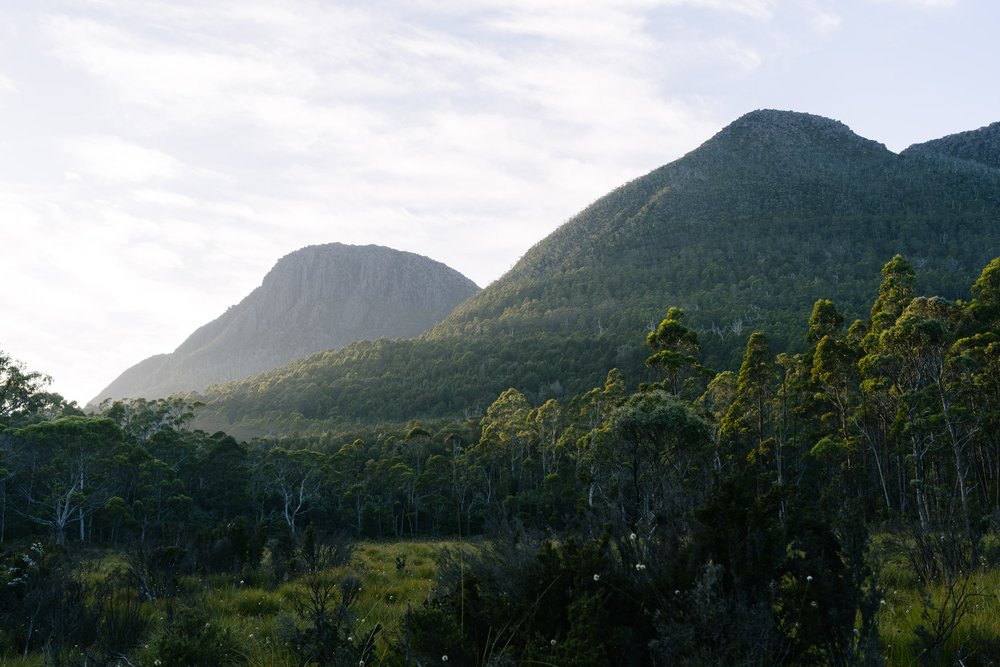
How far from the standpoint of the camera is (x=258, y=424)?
94875mm

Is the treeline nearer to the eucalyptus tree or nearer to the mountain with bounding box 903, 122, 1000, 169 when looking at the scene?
the eucalyptus tree

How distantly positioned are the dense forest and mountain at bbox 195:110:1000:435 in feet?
133

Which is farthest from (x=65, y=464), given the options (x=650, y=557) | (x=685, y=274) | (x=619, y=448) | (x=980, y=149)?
(x=980, y=149)

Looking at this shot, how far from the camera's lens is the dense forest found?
3729 millimetres

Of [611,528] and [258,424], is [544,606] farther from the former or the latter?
[258,424]

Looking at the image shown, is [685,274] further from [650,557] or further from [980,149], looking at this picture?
[980,149]

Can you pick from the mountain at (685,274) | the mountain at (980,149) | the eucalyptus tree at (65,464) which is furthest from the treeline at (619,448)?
the mountain at (980,149)

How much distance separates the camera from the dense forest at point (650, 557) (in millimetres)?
3729

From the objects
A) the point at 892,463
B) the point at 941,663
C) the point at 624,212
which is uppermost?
the point at 624,212

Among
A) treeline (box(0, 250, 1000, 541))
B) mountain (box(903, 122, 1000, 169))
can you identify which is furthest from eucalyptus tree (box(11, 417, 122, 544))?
mountain (box(903, 122, 1000, 169))

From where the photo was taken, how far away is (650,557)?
14.2 feet

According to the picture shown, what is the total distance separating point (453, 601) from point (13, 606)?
6296 millimetres

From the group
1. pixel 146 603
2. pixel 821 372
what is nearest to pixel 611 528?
pixel 146 603

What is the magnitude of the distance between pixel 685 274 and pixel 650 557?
4554 inches
